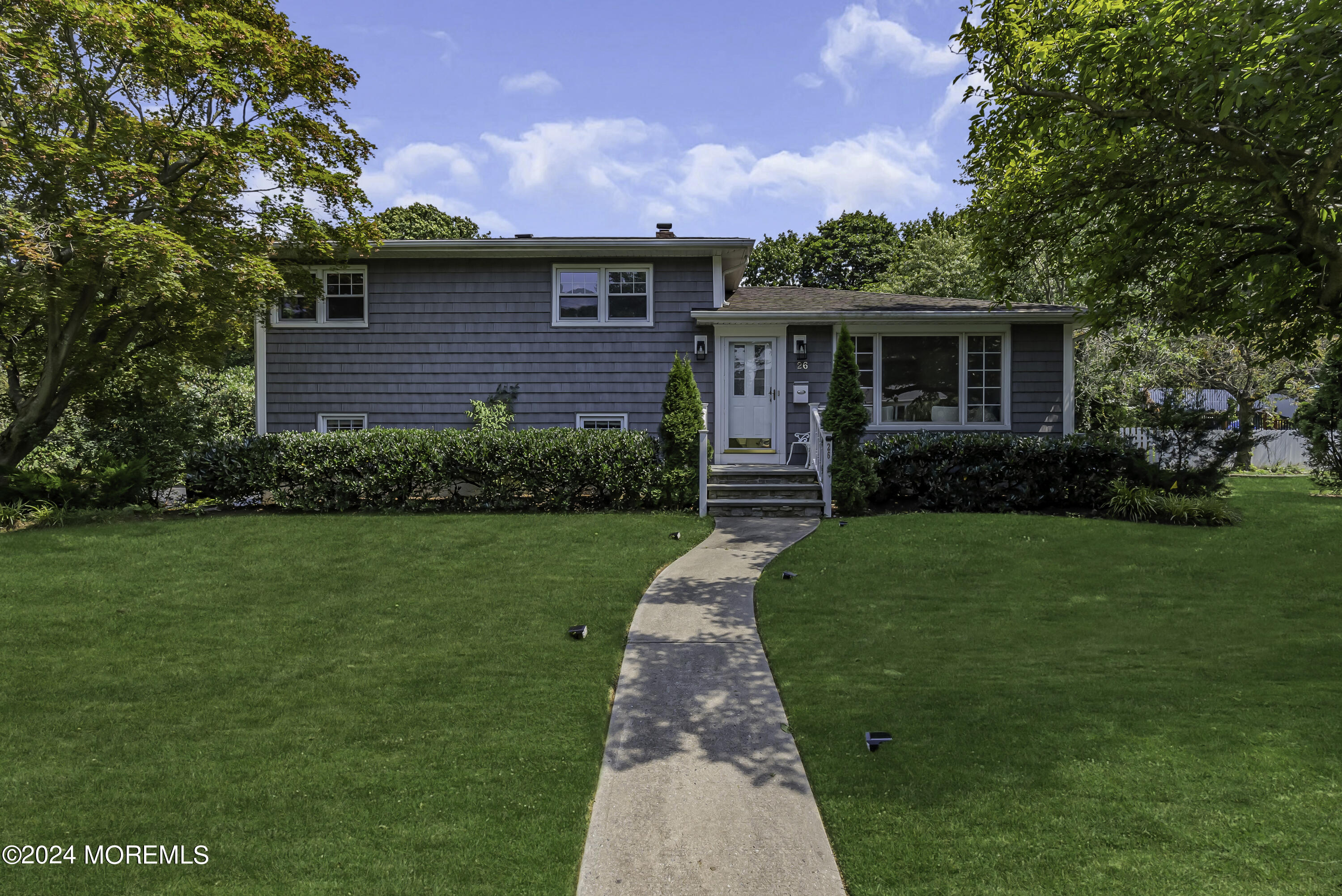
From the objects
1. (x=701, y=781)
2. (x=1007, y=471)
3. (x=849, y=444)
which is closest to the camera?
(x=701, y=781)

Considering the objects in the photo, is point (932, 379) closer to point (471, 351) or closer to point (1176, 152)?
point (1176, 152)

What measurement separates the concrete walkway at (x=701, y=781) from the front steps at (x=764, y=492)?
4860 mm

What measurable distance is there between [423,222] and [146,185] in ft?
77.4

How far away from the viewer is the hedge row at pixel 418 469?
10609 mm

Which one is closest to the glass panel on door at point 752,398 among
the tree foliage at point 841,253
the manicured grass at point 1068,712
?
the manicured grass at point 1068,712

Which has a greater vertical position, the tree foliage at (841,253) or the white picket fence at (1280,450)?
the tree foliage at (841,253)

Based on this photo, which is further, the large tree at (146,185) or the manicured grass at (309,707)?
the large tree at (146,185)

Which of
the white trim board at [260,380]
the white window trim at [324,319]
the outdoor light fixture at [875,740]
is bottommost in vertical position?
the outdoor light fixture at [875,740]

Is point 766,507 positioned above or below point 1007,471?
below

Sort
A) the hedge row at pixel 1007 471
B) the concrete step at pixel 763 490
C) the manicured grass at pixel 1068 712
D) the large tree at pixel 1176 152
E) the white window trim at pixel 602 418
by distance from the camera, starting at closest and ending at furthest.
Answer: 1. the manicured grass at pixel 1068 712
2. the large tree at pixel 1176 152
3. the hedge row at pixel 1007 471
4. the concrete step at pixel 763 490
5. the white window trim at pixel 602 418

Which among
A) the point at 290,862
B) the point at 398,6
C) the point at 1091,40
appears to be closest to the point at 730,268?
the point at 398,6

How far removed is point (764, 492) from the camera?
1150cm

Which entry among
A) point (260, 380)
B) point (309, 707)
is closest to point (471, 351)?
point (260, 380)

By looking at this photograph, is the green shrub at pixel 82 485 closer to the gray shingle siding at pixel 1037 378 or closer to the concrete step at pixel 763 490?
Answer: the concrete step at pixel 763 490
